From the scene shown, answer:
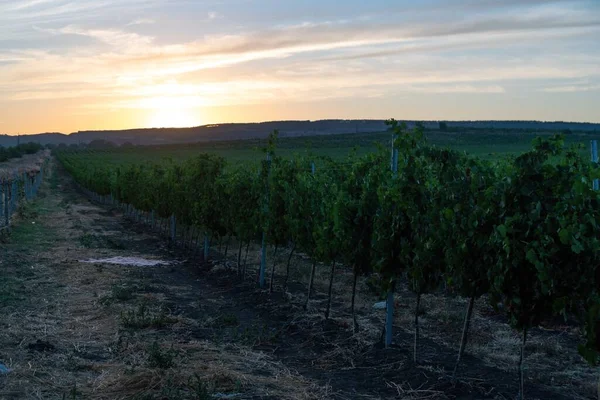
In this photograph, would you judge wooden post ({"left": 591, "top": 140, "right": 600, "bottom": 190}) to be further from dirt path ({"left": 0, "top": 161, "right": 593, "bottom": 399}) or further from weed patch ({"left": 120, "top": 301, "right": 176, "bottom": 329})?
weed patch ({"left": 120, "top": 301, "right": 176, "bottom": 329})

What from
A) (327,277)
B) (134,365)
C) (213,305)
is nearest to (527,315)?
(134,365)

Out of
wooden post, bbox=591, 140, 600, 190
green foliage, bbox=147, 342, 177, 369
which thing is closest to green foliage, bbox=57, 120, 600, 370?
wooden post, bbox=591, 140, 600, 190

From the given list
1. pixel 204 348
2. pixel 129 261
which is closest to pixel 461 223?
pixel 204 348

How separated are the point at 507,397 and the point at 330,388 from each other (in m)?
1.79

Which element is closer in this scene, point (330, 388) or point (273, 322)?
point (330, 388)

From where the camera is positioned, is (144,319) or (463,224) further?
(144,319)

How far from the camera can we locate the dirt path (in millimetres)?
7203

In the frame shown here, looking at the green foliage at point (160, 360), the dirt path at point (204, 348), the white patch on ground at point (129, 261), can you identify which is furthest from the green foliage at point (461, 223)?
the white patch on ground at point (129, 261)

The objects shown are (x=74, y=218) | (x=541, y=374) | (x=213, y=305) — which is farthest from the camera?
(x=74, y=218)

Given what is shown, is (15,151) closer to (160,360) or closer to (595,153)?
(160,360)

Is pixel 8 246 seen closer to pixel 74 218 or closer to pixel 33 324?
pixel 33 324

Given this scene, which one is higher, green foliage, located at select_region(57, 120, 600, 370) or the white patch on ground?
green foliage, located at select_region(57, 120, 600, 370)

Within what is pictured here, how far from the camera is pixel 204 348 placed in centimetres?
891

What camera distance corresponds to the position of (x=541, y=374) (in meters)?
8.01
